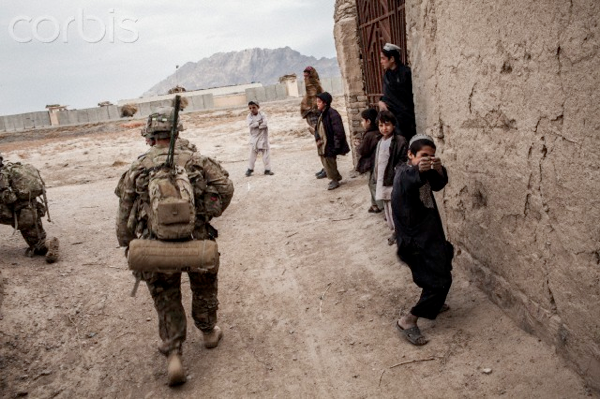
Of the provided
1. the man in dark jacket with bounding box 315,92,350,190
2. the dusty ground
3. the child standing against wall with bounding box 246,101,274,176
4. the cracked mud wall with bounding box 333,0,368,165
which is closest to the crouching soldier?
the dusty ground

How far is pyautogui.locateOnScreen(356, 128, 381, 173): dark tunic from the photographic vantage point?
5.70 meters

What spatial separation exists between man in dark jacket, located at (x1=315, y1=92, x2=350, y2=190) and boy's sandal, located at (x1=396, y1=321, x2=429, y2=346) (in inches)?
173

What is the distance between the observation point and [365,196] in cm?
700

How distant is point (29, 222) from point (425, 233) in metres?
5.05

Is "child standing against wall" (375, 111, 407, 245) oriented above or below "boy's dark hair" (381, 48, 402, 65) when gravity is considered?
below

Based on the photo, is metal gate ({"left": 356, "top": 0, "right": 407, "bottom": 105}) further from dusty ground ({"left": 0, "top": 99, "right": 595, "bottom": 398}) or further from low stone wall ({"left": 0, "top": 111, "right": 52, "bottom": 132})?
low stone wall ({"left": 0, "top": 111, "right": 52, "bottom": 132})

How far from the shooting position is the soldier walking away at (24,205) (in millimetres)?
Result: 5887

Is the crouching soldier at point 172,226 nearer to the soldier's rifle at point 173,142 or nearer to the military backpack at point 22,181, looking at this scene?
the soldier's rifle at point 173,142

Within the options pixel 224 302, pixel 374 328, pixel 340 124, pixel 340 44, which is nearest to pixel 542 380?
pixel 374 328

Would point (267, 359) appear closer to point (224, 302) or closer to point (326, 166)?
point (224, 302)

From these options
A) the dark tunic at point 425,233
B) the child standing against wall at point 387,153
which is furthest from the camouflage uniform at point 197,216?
the child standing against wall at point 387,153

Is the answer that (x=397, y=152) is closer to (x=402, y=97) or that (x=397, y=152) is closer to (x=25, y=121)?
(x=402, y=97)

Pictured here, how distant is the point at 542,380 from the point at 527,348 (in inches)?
11.6

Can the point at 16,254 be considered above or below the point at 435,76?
below
